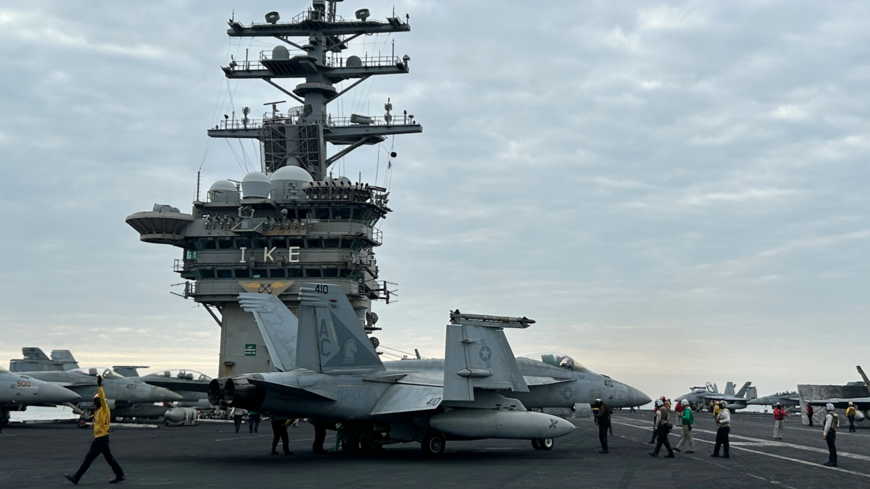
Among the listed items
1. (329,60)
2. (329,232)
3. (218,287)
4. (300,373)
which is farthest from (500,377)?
(329,60)

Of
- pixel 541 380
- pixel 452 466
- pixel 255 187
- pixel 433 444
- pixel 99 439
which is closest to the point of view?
pixel 99 439

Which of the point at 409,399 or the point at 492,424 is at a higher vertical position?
the point at 409,399

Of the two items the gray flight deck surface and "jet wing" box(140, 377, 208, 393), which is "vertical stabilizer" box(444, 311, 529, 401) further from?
"jet wing" box(140, 377, 208, 393)

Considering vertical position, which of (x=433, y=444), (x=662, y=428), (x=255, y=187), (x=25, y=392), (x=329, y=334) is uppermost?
(x=255, y=187)

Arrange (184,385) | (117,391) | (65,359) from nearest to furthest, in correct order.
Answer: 1. (184,385)
2. (117,391)
3. (65,359)

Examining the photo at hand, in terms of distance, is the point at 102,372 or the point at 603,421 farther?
the point at 102,372

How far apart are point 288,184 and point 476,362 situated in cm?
3299

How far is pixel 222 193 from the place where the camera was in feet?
169

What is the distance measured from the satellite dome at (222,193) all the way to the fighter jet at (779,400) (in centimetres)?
5517

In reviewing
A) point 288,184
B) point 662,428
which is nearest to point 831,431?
point 662,428

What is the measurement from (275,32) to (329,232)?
1533 centimetres

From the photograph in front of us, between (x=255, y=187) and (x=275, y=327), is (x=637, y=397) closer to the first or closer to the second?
(x=275, y=327)

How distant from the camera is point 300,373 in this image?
1964 centimetres

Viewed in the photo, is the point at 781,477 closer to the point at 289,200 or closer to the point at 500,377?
the point at 500,377
